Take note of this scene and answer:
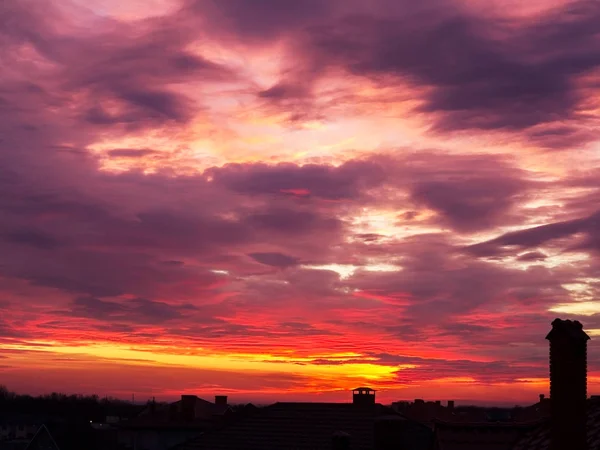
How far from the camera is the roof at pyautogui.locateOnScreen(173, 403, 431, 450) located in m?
39.8

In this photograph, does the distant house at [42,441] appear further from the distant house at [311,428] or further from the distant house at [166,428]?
the distant house at [311,428]

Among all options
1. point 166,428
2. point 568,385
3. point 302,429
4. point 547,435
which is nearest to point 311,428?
point 302,429

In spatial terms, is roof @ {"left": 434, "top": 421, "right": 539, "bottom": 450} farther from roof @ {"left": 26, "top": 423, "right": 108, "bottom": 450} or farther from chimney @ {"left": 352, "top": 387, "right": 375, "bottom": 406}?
roof @ {"left": 26, "top": 423, "right": 108, "bottom": 450}

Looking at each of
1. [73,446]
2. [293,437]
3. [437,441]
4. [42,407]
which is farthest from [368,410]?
[42,407]

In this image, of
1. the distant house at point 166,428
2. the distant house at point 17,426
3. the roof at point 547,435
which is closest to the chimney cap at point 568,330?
the roof at point 547,435

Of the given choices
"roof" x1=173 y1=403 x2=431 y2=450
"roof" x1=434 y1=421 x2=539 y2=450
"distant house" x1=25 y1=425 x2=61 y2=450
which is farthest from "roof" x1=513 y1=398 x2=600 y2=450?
"distant house" x1=25 y1=425 x2=61 y2=450

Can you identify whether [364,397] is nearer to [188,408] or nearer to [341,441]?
[341,441]

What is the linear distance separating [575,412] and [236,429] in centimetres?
2567

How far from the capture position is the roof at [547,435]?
20.7 m

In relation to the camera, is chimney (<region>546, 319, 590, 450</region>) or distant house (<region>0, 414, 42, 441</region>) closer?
chimney (<region>546, 319, 590, 450</region>)

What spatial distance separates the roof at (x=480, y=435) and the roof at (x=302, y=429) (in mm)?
12727

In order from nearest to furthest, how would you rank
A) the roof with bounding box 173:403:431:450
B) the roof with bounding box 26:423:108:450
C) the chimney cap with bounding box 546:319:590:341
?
the chimney cap with bounding box 546:319:590:341
the roof with bounding box 173:403:431:450
the roof with bounding box 26:423:108:450

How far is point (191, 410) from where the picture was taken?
77.1m

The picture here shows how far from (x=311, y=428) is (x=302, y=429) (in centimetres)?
47
